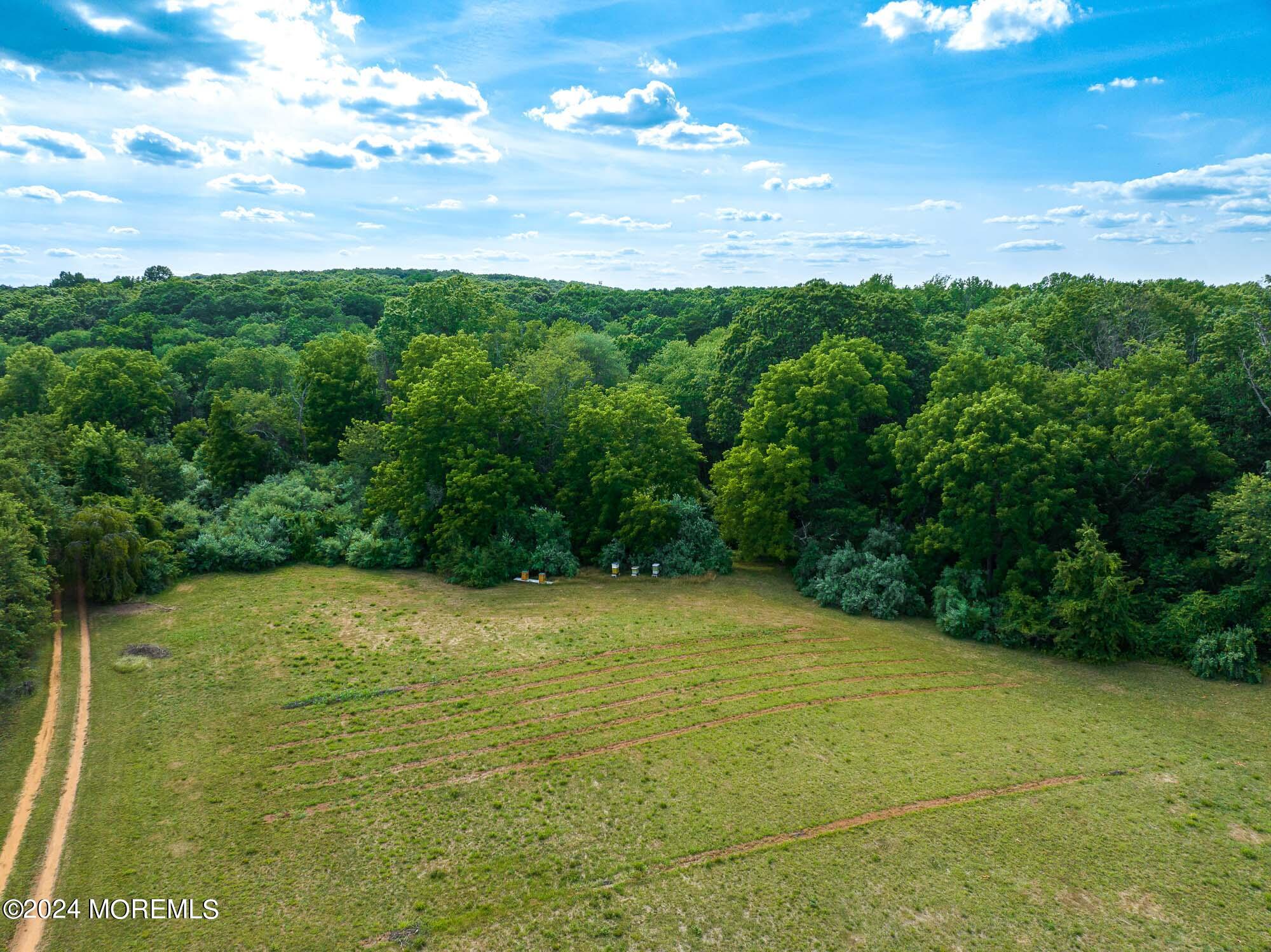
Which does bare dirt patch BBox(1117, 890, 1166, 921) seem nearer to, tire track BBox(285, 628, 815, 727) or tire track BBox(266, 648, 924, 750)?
tire track BBox(266, 648, 924, 750)

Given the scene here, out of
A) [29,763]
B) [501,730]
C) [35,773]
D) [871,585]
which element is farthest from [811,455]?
[29,763]

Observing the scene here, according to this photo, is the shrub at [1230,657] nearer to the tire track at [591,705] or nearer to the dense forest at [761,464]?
the dense forest at [761,464]

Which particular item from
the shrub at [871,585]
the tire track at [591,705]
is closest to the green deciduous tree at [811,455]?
the shrub at [871,585]

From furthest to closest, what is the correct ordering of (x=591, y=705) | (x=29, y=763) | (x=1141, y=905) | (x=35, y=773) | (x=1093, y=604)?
(x=1093, y=604)
(x=591, y=705)
(x=29, y=763)
(x=35, y=773)
(x=1141, y=905)

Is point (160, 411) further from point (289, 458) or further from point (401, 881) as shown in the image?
point (401, 881)

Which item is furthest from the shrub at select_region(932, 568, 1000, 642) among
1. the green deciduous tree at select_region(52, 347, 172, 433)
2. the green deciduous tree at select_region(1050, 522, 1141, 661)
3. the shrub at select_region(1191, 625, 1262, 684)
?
the green deciduous tree at select_region(52, 347, 172, 433)

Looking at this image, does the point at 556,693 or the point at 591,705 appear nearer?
the point at 591,705

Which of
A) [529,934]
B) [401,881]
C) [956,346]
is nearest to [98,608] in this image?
[401,881]

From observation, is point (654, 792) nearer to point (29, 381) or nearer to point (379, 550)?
point (379, 550)
